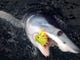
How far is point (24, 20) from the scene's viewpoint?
1.27m

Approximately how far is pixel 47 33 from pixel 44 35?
0.02 meters

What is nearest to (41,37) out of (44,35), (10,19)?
(44,35)

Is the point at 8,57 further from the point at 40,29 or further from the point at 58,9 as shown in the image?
the point at 58,9

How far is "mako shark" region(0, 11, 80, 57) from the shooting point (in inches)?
47.6

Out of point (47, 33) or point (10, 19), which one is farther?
point (10, 19)

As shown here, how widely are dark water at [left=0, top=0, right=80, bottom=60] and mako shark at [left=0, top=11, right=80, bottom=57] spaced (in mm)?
33

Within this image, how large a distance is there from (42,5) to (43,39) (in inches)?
7.5

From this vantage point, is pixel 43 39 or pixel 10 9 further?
pixel 10 9

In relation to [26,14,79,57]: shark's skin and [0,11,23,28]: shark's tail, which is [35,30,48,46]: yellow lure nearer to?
[26,14,79,57]: shark's skin

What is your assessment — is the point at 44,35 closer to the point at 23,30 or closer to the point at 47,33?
the point at 47,33

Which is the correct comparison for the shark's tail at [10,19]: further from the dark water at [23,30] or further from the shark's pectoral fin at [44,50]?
the shark's pectoral fin at [44,50]

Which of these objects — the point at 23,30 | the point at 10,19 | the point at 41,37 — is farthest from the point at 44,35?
the point at 10,19

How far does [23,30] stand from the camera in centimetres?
129

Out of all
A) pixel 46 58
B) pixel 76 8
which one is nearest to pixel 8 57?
pixel 46 58
